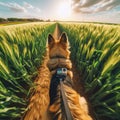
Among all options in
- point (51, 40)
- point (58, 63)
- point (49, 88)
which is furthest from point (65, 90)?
point (51, 40)

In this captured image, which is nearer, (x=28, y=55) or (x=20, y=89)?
(x=20, y=89)

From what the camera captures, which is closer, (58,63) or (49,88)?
(49,88)

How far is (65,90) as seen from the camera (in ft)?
7.14

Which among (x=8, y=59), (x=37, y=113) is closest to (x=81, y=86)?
(x=37, y=113)

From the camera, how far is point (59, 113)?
174 centimetres

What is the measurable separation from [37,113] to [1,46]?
1.56m

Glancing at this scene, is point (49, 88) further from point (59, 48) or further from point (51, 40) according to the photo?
point (51, 40)

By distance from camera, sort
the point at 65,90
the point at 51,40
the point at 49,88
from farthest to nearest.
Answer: the point at 51,40 → the point at 49,88 → the point at 65,90

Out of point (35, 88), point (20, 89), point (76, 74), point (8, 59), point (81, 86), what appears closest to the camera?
point (20, 89)

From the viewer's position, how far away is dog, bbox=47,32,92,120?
176 cm

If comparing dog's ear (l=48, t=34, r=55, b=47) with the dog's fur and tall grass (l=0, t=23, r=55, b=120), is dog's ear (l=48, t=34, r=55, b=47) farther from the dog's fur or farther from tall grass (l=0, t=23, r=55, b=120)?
tall grass (l=0, t=23, r=55, b=120)

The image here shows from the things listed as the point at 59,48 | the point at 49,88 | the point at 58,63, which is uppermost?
the point at 59,48

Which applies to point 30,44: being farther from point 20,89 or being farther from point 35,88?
point 20,89

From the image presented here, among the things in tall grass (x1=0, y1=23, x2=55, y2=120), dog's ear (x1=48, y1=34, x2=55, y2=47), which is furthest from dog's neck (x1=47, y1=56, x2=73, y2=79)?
tall grass (x1=0, y1=23, x2=55, y2=120)
